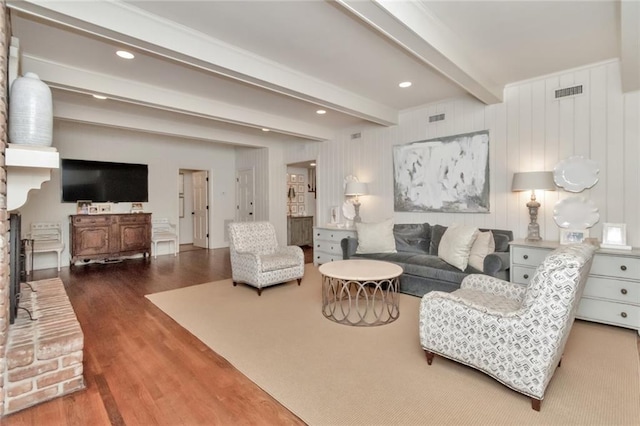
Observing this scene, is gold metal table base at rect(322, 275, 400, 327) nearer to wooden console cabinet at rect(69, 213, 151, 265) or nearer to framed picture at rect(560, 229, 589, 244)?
framed picture at rect(560, 229, 589, 244)

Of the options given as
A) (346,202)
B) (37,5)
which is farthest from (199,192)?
(37,5)

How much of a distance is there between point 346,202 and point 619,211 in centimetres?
378

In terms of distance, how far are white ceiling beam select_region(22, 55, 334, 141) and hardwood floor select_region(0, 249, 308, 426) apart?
7.93 feet

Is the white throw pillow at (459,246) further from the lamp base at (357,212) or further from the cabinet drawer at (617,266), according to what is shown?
the lamp base at (357,212)

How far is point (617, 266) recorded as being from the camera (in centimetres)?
286

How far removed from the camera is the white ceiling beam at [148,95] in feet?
10.8

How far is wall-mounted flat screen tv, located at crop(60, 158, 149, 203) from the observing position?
593cm

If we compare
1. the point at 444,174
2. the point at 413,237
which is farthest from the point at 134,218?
the point at 444,174

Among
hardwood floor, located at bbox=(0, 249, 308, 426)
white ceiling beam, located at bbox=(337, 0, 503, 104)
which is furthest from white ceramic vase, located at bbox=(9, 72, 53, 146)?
white ceiling beam, located at bbox=(337, 0, 503, 104)

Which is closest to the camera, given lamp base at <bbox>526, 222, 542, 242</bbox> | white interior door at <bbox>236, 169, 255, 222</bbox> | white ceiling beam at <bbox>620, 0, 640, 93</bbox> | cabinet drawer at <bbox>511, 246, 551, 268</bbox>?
white ceiling beam at <bbox>620, 0, 640, 93</bbox>

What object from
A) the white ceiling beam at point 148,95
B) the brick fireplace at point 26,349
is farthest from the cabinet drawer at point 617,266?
the white ceiling beam at point 148,95

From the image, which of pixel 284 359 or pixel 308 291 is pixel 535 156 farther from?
pixel 284 359

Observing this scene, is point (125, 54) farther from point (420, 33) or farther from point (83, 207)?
point (83, 207)

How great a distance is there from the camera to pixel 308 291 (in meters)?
4.11
